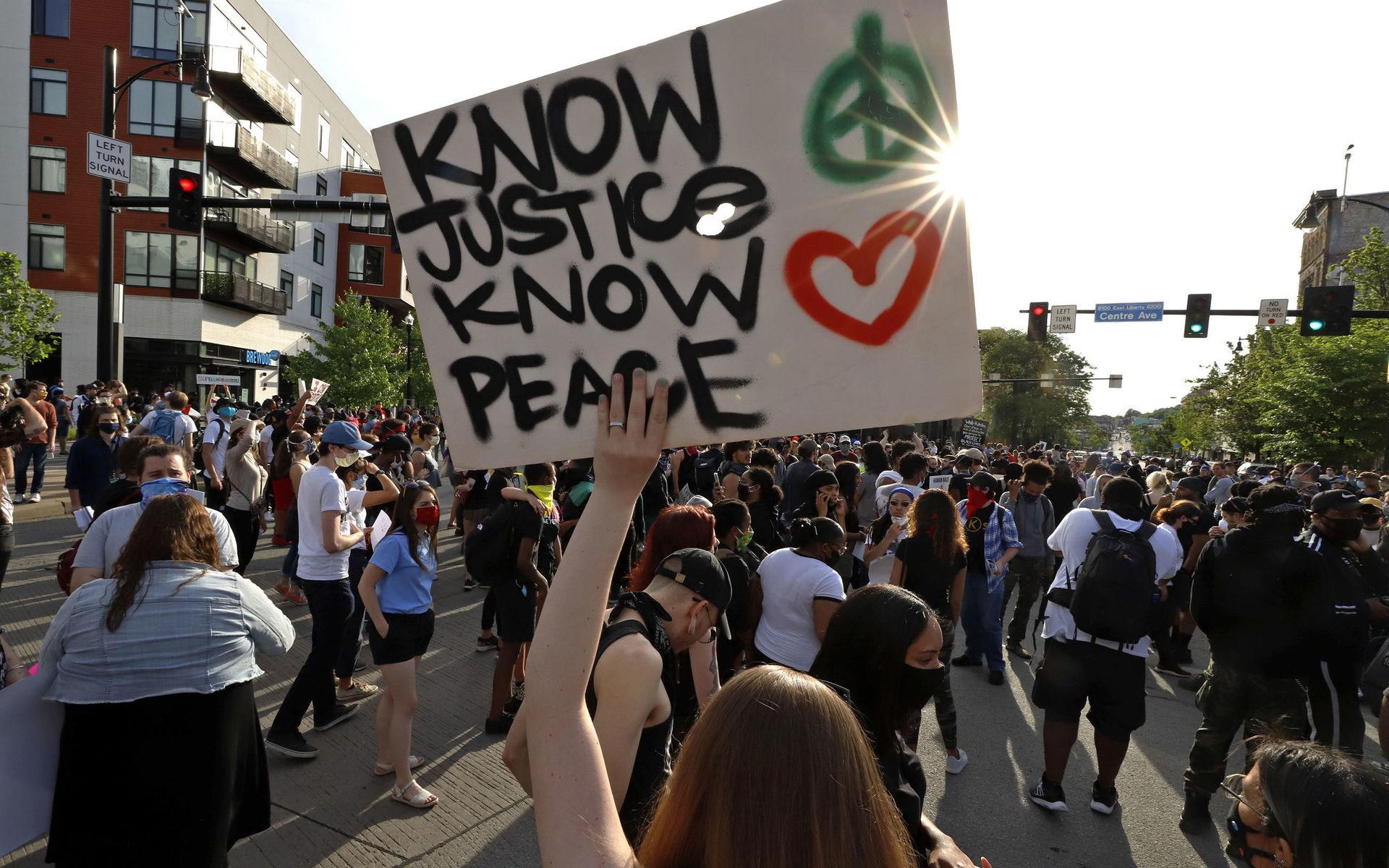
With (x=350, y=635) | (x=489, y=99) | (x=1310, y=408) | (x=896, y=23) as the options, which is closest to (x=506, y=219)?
(x=489, y=99)

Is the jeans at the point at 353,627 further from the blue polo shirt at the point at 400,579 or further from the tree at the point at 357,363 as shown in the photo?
the tree at the point at 357,363

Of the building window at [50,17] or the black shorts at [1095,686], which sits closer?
the black shorts at [1095,686]

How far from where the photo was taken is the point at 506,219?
1.72 m

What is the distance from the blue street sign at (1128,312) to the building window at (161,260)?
109 ft

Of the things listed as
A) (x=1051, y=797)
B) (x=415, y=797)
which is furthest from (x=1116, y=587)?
(x=415, y=797)

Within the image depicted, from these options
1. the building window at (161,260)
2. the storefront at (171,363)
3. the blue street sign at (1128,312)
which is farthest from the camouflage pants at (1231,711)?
the building window at (161,260)

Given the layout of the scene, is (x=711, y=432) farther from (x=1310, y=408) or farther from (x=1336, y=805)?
(x=1310, y=408)

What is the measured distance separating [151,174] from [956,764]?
3661 centimetres

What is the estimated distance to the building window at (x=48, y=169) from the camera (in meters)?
29.8

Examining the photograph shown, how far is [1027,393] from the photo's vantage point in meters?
73.0

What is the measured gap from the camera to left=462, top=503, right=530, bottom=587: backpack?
218 inches

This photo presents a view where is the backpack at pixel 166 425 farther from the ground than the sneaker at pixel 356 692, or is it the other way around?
the backpack at pixel 166 425

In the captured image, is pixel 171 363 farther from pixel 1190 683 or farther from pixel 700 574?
pixel 700 574

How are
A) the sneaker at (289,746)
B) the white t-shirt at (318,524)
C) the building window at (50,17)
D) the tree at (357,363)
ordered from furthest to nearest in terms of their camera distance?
the tree at (357,363) < the building window at (50,17) < the white t-shirt at (318,524) < the sneaker at (289,746)
